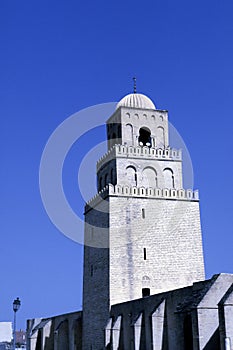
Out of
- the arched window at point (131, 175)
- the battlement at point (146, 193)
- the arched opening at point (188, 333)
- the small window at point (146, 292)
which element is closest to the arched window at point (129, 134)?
the arched window at point (131, 175)

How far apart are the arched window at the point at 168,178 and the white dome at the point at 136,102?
444 cm

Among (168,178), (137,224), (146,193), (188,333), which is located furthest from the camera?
(168,178)

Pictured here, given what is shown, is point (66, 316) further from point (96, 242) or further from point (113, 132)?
point (113, 132)

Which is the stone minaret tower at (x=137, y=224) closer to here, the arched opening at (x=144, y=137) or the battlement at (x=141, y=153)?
the battlement at (x=141, y=153)

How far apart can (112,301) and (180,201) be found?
7.08 metres

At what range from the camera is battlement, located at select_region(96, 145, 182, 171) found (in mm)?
33781

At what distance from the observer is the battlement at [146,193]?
3244 cm

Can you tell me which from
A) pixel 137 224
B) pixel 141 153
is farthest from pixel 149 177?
pixel 137 224

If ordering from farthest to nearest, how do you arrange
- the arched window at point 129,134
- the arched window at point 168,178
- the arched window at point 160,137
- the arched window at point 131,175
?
the arched window at point 160,137 < the arched window at point 129,134 < the arched window at point 168,178 < the arched window at point 131,175

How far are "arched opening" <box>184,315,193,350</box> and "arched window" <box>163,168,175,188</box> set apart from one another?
38.5ft

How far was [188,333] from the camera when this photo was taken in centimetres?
2366

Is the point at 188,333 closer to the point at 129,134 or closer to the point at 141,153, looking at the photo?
the point at 141,153

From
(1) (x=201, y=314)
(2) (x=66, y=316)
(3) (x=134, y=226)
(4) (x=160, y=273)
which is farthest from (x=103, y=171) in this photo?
(1) (x=201, y=314)

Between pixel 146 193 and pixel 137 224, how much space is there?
191 centimetres
